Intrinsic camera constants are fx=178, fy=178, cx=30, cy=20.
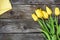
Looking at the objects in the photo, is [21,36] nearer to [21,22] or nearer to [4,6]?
[21,22]

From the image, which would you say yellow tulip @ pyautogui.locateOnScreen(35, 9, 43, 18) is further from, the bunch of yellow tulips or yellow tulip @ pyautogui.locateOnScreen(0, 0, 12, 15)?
yellow tulip @ pyautogui.locateOnScreen(0, 0, 12, 15)

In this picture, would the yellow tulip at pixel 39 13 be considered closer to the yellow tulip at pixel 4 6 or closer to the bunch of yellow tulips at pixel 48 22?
the bunch of yellow tulips at pixel 48 22

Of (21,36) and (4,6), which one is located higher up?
(4,6)

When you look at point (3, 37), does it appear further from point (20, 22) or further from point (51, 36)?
point (51, 36)

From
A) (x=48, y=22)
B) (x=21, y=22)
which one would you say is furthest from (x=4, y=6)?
(x=48, y=22)

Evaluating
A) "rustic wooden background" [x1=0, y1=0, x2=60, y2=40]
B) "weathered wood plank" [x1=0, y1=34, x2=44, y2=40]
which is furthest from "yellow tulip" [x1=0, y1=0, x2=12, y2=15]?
"weathered wood plank" [x1=0, y1=34, x2=44, y2=40]

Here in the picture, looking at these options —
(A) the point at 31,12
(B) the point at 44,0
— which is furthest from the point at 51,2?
(A) the point at 31,12

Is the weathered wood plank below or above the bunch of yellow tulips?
below

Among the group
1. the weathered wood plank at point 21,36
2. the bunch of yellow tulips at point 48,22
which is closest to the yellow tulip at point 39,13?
the bunch of yellow tulips at point 48,22
